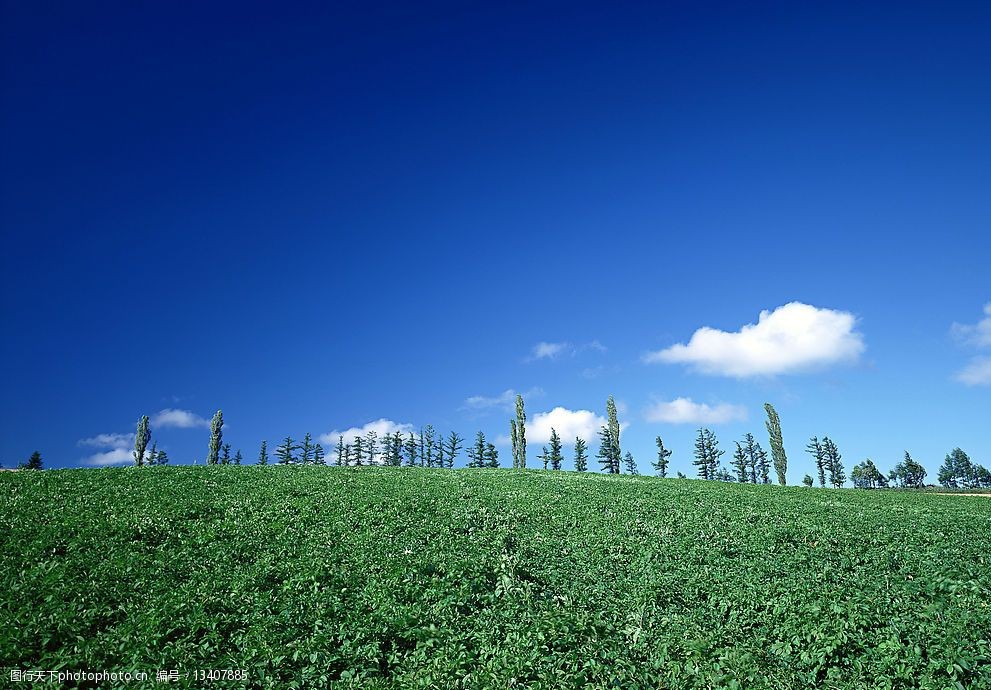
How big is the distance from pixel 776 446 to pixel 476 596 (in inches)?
3677

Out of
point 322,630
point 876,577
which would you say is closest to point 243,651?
point 322,630

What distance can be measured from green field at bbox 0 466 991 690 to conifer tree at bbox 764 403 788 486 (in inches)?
2834

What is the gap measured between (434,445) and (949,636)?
117969 millimetres

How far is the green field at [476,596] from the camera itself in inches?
449

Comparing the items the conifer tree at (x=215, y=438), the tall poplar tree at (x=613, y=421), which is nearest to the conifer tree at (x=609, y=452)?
the tall poplar tree at (x=613, y=421)

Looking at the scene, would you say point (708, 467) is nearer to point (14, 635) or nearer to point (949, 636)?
point (949, 636)

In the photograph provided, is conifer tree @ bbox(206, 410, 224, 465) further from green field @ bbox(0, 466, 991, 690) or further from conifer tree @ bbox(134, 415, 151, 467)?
green field @ bbox(0, 466, 991, 690)

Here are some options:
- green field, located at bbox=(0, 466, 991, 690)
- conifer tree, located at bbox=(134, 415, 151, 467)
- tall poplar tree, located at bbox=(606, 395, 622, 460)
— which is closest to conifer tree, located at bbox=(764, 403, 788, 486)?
tall poplar tree, located at bbox=(606, 395, 622, 460)

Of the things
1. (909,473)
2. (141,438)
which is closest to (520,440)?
(141,438)

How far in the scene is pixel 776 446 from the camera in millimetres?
92625

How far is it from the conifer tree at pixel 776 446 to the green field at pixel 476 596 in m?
72.0

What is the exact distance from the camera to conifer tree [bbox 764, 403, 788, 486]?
297 feet

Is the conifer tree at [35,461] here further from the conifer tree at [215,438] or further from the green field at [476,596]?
the green field at [476,596]

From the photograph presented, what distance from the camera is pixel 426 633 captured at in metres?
12.7
